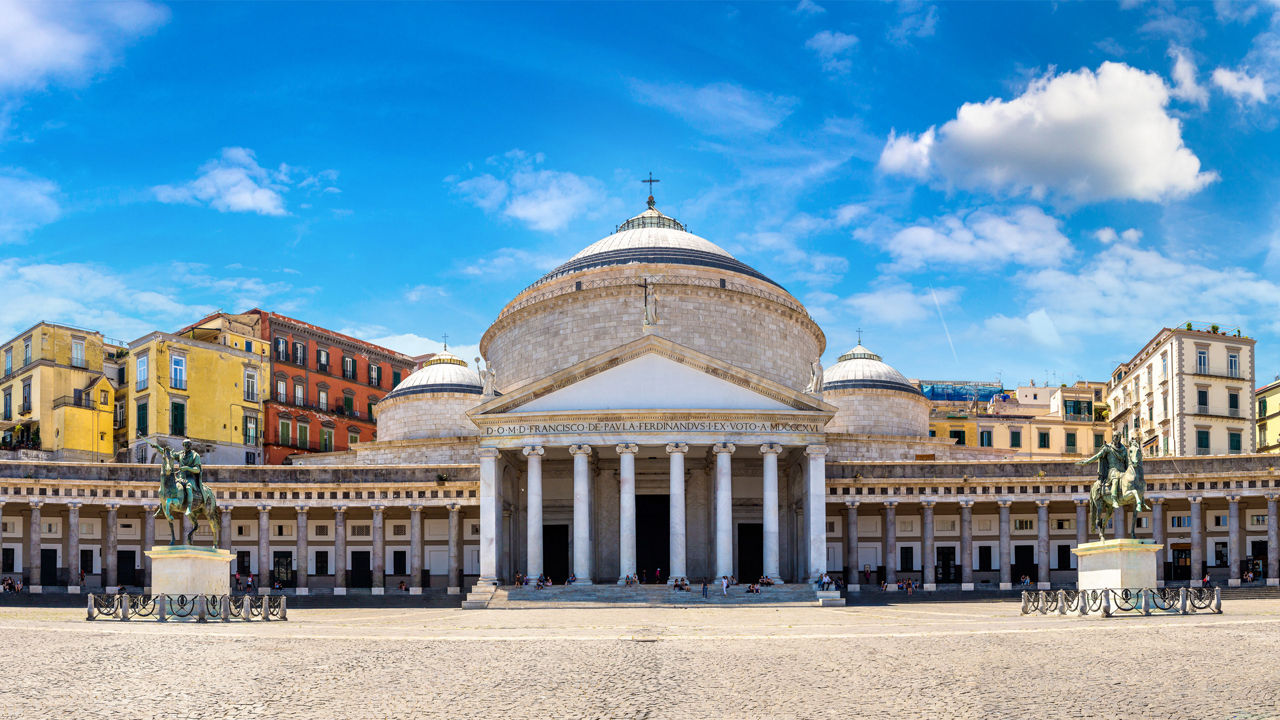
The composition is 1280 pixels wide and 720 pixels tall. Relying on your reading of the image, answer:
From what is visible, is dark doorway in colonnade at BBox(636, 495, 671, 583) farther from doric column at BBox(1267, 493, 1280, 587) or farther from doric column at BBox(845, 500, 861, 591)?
doric column at BBox(1267, 493, 1280, 587)

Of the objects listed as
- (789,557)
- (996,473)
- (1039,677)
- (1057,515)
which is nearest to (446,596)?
(789,557)

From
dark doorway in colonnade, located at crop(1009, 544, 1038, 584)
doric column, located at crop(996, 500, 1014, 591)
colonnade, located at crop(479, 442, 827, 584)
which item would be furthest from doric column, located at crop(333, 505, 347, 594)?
dark doorway in colonnade, located at crop(1009, 544, 1038, 584)

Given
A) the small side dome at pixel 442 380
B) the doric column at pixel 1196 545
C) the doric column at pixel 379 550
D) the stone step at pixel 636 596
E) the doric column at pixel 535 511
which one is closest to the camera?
the stone step at pixel 636 596

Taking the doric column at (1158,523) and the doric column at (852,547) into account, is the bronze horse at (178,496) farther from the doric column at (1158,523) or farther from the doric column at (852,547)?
the doric column at (1158,523)

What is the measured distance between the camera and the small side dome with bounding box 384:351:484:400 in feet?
223

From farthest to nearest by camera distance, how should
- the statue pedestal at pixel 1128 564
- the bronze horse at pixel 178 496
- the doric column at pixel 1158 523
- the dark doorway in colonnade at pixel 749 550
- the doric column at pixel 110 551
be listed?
1. the dark doorway in colonnade at pixel 749 550
2. the doric column at pixel 110 551
3. the doric column at pixel 1158 523
4. the bronze horse at pixel 178 496
5. the statue pedestal at pixel 1128 564

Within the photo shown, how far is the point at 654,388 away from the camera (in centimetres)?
5194

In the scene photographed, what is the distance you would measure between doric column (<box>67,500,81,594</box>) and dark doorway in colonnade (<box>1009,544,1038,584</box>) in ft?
142

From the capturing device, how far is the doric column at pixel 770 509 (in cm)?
5103

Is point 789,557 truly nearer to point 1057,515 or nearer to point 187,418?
point 1057,515

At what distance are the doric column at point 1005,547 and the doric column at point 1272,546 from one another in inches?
427

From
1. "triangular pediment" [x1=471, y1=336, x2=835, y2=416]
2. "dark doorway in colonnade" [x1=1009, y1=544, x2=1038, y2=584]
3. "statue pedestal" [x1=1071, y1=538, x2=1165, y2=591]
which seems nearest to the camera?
"statue pedestal" [x1=1071, y1=538, x2=1165, y2=591]

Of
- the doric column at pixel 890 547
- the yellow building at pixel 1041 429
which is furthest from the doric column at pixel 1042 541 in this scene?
the yellow building at pixel 1041 429

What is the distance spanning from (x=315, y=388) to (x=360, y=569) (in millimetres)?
26910
